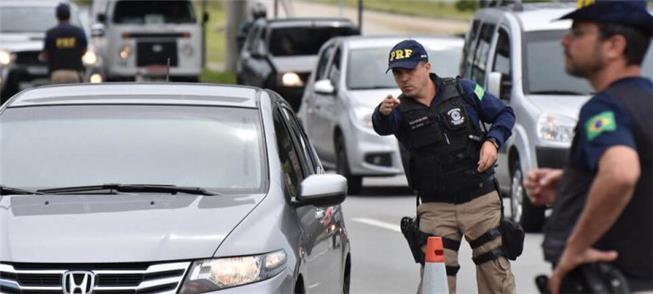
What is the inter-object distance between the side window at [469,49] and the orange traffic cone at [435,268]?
28.9ft

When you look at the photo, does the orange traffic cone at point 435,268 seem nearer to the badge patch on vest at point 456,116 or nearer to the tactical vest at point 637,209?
the badge patch on vest at point 456,116

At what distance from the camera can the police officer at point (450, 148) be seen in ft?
30.2

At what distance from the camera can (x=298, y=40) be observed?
29.5 meters

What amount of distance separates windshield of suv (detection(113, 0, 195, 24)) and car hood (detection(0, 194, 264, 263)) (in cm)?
2669

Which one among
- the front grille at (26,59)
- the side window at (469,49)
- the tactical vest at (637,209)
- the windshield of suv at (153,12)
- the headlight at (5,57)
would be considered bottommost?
the windshield of suv at (153,12)

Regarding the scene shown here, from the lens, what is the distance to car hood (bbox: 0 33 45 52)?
29516 mm

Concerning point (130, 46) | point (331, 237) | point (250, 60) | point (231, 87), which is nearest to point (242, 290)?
point (331, 237)

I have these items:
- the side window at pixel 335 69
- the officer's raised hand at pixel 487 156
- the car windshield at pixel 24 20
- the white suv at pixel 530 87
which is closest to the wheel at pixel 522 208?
the white suv at pixel 530 87

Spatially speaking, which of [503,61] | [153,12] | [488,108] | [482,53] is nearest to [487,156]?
[488,108]

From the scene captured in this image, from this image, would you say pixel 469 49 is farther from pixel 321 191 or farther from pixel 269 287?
pixel 269 287

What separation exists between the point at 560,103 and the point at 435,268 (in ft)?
21.5

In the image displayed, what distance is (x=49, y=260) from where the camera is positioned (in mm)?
7391

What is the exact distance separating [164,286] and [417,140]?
7.53 ft

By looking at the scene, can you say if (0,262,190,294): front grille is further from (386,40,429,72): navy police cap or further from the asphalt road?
the asphalt road
